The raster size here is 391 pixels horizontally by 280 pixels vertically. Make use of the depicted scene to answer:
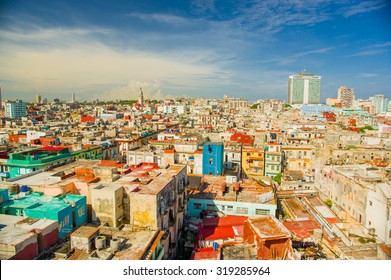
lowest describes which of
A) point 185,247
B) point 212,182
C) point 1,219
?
point 185,247

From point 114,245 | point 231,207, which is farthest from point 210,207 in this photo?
point 114,245

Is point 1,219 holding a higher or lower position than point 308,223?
higher

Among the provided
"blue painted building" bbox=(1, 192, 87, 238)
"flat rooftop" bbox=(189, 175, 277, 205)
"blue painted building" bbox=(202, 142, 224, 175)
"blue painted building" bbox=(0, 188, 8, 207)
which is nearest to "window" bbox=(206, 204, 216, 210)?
"flat rooftop" bbox=(189, 175, 277, 205)

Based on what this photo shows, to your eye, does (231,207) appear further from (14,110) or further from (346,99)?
(346,99)

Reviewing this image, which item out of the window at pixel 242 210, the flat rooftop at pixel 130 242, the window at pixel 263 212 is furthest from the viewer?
the window at pixel 242 210

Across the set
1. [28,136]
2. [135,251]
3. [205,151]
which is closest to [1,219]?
[135,251]

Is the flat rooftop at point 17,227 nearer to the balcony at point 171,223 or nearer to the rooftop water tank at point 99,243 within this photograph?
the rooftop water tank at point 99,243

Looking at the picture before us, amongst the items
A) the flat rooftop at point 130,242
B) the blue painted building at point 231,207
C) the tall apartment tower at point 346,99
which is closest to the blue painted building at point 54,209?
the flat rooftop at point 130,242
